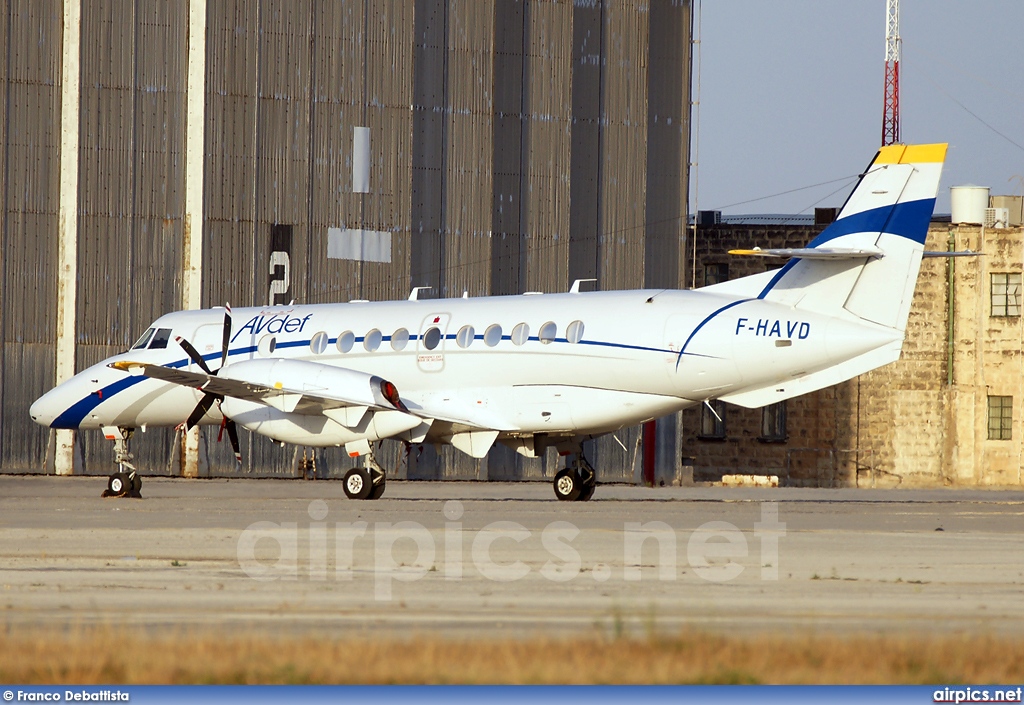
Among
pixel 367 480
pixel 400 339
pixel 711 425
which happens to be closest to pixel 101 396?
pixel 367 480

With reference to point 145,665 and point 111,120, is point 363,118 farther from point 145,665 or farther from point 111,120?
point 145,665

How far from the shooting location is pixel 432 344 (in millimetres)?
28297

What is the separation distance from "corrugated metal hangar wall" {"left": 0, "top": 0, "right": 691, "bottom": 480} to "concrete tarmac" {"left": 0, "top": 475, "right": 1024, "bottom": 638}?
14814 mm

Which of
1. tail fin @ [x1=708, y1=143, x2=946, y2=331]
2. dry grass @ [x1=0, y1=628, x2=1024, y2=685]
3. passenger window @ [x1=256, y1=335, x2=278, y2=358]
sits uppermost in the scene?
tail fin @ [x1=708, y1=143, x2=946, y2=331]

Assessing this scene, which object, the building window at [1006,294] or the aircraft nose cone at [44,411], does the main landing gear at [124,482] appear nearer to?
the aircraft nose cone at [44,411]

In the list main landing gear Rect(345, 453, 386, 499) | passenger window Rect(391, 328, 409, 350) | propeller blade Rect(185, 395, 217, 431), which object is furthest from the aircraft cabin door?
propeller blade Rect(185, 395, 217, 431)

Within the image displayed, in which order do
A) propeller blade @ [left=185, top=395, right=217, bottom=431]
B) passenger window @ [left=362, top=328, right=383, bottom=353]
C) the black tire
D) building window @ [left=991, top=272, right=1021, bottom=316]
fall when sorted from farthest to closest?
building window @ [left=991, top=272, right=1021, bottom=316]
propeller blade @ [left=185, top=395, right=217, bottom=431]
the black tire
passenger window @ [left=362, top=328, right=383, bottom=353]

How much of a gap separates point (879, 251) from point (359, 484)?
11.2 m

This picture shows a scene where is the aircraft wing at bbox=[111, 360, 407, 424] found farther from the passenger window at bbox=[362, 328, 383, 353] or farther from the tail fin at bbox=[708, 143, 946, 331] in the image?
the tail fin at bbox=[708, 143, 946, 331]

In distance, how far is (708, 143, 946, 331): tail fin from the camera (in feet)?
80.3

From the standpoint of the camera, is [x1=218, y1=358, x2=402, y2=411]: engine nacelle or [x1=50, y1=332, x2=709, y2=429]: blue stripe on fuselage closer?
[x1=218, y1=358, x2=402, y2=411]: engine nacelle

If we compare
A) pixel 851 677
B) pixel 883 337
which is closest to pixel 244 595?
pixel 851 677

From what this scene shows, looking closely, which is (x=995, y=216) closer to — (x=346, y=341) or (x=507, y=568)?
(x=346, y=341)

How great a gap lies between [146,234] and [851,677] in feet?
117
